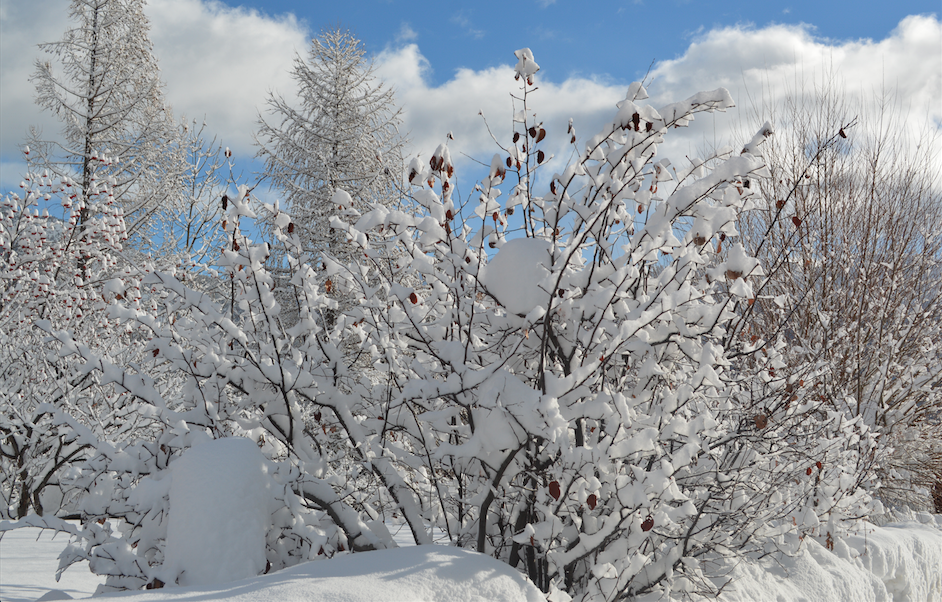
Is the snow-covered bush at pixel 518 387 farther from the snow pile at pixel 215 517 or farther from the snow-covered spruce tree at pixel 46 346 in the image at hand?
the snow-covered spruce tree at pixel 46 346

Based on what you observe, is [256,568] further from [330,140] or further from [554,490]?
[330,140]

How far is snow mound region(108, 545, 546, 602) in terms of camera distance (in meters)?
1.69

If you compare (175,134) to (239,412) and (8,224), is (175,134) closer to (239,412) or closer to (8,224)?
(8,224)

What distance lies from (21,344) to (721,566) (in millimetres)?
7126

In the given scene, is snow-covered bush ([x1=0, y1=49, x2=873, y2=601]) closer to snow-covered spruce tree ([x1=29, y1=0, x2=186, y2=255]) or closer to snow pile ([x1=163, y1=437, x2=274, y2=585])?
snow pile ([x1=163, y1=437, x2=274, y2=585])

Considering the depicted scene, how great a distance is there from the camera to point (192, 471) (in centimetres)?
219

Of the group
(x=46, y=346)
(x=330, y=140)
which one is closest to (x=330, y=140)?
(x=330, y=140)

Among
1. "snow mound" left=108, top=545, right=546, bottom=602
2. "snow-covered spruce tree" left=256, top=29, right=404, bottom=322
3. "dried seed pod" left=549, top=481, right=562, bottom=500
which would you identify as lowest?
"snow mound" left=108, top=545, right=546, bottom=602

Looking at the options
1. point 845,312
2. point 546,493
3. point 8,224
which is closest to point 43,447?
point 8,224

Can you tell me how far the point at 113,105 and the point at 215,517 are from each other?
38.6 ft

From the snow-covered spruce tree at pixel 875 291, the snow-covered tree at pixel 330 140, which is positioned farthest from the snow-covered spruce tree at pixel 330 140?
the snow-covered spruce tree at pixel 875 291

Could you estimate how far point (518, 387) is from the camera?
2.19 metres

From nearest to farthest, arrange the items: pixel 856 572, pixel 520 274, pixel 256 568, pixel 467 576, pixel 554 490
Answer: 1. pixel 467 576
2. pixel 554 490
3. pixel 256 568
4. pixel 520 274
5. pixel 856 572

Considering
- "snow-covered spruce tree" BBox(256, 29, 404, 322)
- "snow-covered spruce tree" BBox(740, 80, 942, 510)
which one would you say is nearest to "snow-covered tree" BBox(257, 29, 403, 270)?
"snow-covered spruce tree" BBox(256, 29, 404, 322)
